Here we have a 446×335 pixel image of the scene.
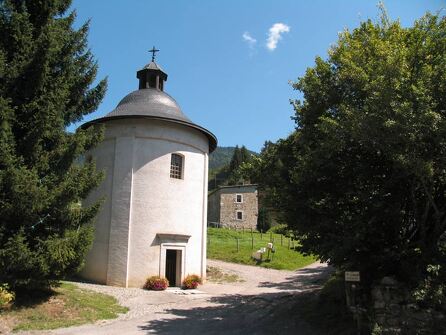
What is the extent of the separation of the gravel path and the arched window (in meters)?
5.96

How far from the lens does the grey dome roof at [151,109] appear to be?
71.1ft

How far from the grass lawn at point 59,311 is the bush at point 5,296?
28cm

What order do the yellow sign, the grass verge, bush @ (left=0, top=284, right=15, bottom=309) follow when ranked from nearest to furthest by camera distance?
the yellow sign < bush @ (left=0, top=284, right=15, bottom=309) < the grass verge

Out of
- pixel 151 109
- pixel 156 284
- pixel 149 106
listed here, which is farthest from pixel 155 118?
pixel 156 284

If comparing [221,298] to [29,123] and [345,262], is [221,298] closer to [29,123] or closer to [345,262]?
[345,262]

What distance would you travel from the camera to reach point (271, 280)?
24.7m

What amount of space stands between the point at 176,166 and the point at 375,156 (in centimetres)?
1293

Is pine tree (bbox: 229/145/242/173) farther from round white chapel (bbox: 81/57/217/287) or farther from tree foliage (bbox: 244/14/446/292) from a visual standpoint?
tree foliage (bbox: 244/14/446/292)

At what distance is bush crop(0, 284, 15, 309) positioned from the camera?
11.8 m

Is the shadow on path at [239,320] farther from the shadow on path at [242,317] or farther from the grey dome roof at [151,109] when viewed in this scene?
the grey dome roof at [151,109]

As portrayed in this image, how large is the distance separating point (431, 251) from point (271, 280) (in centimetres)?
1487

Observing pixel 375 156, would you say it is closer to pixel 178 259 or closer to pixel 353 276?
pixel 353 276

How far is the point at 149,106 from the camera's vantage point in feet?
74.5

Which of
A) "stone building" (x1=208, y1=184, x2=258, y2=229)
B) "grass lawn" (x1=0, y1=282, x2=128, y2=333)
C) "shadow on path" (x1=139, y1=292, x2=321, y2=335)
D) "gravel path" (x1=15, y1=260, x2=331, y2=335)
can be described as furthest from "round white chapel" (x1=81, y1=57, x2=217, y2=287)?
"stone building" (x1=208, y1=184, x2=258, y2=229)
